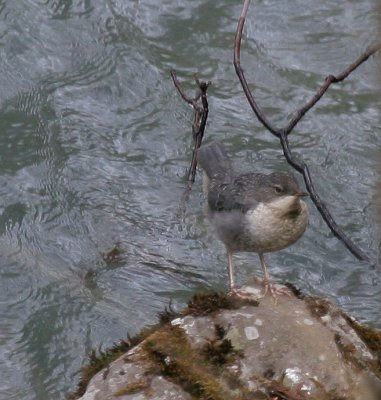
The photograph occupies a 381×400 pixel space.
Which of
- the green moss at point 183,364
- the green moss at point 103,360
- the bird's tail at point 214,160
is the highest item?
the green moss at point 183,364

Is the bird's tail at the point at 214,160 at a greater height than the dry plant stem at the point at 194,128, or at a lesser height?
greater

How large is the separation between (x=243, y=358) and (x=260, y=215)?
3.26 feet

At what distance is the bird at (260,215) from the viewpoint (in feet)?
15.6

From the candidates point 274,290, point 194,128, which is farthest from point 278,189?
point 194,128

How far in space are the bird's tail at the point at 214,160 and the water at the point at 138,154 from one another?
0.88 m

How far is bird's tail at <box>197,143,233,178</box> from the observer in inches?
221

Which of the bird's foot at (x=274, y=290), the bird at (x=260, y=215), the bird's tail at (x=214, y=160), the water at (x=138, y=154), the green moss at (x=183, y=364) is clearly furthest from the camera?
the water at (x=138, y=154)

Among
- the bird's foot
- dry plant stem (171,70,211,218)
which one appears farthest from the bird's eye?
dry plant stem (171,70,211,218)

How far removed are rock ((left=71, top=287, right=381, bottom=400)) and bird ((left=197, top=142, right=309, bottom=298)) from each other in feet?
0.87

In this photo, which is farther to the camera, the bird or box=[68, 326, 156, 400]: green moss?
the bird

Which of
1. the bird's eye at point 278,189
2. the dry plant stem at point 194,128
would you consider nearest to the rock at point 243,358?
the bird's eye at point 278,189

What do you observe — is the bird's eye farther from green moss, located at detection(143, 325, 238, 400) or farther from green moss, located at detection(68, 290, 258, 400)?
green moss, located at detection(143, 325, 238, 400)

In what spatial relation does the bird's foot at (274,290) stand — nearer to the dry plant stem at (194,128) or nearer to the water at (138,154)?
the water at (138,154)

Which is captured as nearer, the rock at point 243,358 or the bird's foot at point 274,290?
the rock at point 243,358
